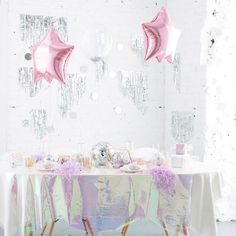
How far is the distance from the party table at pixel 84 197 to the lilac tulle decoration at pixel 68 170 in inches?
1.0

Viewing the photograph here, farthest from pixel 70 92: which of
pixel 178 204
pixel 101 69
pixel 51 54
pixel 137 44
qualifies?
pixel 178 204

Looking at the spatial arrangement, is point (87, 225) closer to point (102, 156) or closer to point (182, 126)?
point (102, 156)

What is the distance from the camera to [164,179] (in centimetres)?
302

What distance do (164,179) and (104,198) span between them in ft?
1.40

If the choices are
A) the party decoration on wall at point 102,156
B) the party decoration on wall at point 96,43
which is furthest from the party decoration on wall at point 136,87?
the party decoration on wall at point 102,156

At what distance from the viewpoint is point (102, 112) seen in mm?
4941

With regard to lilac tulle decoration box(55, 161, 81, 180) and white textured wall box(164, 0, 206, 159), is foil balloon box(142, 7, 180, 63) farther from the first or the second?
lilac tulle decoration box(55, 161, 81, 180)

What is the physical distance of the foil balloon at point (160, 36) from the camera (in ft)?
11.1

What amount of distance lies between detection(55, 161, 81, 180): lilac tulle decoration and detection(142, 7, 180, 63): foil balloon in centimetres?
109

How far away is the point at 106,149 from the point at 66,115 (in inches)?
62.1

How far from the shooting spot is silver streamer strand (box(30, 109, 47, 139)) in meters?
4.70

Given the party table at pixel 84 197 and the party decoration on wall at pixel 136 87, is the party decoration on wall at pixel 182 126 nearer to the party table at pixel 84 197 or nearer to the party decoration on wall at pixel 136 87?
the party decoration on wall at pixel 136 87

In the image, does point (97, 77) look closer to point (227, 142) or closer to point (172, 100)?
point (172, 100)

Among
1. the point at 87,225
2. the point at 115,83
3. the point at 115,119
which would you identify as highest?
the point at 115,83
